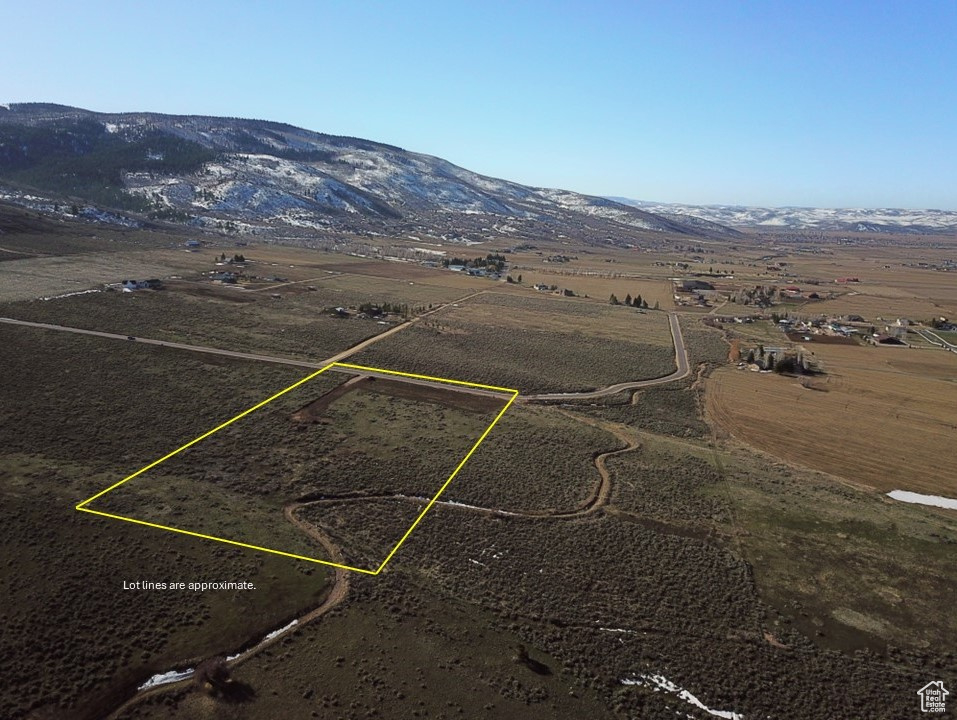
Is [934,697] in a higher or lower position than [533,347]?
lower

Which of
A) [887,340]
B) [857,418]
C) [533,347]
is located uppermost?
[887,340]

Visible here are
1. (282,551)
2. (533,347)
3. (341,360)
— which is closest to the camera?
(282,551)

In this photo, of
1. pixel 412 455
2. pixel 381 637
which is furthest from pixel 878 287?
pixel 381 637

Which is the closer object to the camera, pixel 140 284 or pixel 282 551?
pixel 282 551

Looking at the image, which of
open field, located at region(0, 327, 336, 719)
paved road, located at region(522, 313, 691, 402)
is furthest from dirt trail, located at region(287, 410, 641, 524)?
paved road, located at region(522, 313, 691, 402)

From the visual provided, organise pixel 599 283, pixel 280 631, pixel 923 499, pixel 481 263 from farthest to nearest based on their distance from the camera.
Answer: pixel 481 263, pixel 599 283, pixel 923 499, pixel 280 631

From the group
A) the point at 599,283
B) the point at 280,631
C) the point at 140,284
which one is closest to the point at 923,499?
the point at 280,631

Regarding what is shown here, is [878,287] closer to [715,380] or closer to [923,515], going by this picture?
[715,380]

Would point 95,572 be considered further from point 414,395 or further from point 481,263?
point 481,263
